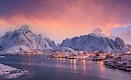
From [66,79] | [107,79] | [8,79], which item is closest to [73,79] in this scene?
[66,79]

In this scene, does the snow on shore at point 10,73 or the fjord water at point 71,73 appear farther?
the fjord water at point 71,73

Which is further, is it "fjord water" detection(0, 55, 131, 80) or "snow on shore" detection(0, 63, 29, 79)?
"fjord water" detection(0, 55, 131, 80)

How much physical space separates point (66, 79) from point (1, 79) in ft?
45.4

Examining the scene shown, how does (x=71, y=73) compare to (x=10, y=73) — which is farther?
(x=71, y=73)

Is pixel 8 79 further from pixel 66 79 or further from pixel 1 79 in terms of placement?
pixel 66 79

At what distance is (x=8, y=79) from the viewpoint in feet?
127

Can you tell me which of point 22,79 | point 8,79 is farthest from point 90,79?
point 8,79

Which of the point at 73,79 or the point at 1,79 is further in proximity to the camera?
the point at 73,79

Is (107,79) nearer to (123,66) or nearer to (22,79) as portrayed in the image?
(22,79)

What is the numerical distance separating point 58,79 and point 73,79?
11.0ft

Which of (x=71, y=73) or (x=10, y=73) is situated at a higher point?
(x=10, y=73)

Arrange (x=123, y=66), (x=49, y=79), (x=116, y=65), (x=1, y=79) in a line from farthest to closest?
(x=116, y=65) → (x=123, y=66) → (x=49, y=79) → (x=1, y=79)

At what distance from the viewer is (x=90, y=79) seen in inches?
1699

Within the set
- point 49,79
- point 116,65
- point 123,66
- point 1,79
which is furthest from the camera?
point 116,65
